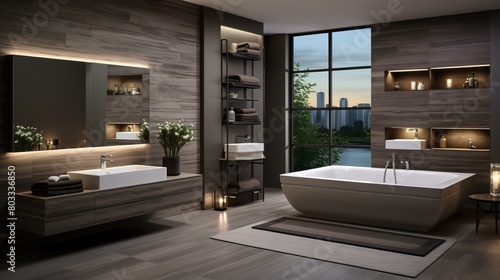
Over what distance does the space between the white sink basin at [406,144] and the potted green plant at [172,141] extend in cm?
304

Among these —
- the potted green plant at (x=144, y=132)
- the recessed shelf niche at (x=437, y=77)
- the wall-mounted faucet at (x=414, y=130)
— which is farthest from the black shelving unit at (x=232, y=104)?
the wall-mounted faucet at (x=414, y=130)

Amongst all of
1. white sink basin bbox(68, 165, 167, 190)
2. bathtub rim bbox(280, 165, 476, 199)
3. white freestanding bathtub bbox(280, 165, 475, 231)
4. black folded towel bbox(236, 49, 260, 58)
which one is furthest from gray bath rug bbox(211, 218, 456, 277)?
black folded towel bbox(236, 49, 260, 58)

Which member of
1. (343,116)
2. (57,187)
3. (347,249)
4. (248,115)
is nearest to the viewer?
(57,187)

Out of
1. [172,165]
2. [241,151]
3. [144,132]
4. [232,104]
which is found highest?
[232,104]

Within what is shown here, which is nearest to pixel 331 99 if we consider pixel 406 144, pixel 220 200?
pixel 406 144

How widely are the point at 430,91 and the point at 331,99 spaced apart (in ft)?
5.30

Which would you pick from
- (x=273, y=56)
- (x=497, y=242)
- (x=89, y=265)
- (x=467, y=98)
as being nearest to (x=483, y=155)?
(x=467, y=98)

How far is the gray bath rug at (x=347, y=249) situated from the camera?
12.7ft

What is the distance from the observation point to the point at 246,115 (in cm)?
661

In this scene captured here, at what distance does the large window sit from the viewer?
25.3 ft

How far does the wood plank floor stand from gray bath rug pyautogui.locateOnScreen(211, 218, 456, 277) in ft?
0.33

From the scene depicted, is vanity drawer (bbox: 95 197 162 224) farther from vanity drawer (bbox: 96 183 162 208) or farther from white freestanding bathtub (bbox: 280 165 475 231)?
white freestanding bathtub (bbox: 280 165 475 231)

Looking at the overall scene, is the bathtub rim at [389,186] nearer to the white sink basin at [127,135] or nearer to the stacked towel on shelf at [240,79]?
the stacked towel on shelf at [240,79]

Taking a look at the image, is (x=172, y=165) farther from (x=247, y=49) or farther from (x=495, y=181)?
(x=495, y=181)
